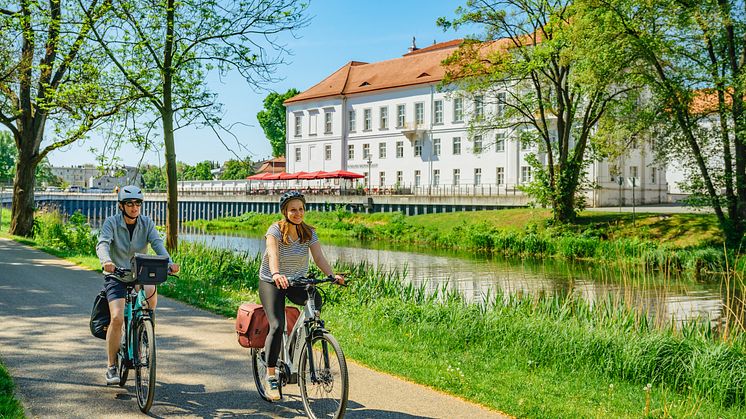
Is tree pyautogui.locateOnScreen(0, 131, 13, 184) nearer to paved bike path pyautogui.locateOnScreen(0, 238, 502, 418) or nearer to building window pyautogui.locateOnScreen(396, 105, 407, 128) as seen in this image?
building window pyautogui.locateOnScreen(396, 105, 407, 128)

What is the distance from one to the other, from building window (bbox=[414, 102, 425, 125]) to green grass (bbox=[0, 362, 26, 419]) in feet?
206

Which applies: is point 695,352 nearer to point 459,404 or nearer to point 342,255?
point 459,404

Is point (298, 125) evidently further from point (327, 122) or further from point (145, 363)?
point (145, 363)

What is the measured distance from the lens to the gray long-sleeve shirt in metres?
6.53

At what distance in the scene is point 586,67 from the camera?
28.6m

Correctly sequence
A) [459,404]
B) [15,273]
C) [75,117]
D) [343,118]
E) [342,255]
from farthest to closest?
[343,118]
[342,255]
[75,117]
[15,273]
[459,404]

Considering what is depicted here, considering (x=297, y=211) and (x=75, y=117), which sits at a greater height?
(x=75, y=117)

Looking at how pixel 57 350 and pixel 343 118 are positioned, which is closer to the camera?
pixel 57 350

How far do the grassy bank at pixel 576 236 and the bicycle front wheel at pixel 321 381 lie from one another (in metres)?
19.6

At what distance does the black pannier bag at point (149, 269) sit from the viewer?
19.8 feet

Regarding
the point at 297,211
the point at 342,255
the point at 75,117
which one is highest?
the point at 75,117

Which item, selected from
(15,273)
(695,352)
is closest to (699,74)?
(695,352)

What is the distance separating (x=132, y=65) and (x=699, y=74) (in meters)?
20.7

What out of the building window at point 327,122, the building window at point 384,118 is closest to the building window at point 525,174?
the building window at point 384,118
